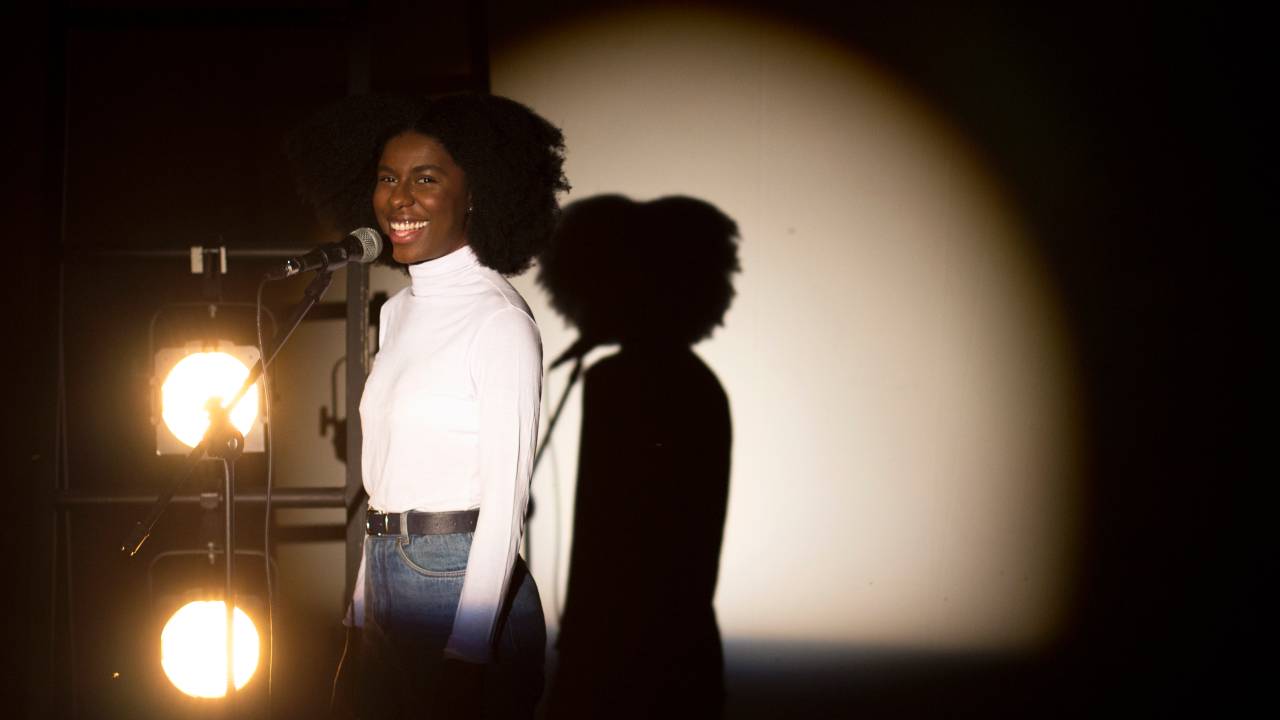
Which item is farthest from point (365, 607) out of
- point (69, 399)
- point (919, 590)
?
point (919, 590)

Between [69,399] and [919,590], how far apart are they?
3089 millimetres

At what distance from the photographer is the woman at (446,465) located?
1.64 metres

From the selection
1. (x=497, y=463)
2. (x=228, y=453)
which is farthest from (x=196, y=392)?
(x=497, y=463)

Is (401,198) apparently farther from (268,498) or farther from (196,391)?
(196,391)

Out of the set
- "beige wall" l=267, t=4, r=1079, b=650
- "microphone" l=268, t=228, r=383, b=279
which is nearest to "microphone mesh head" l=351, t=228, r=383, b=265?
"microphone" l=268, t=228, r=383, b=279

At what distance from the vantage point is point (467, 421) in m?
1.69

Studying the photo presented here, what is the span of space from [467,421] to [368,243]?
0.46m

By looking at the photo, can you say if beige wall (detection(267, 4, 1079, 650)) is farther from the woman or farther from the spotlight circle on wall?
the woman

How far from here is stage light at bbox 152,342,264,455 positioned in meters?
2.44

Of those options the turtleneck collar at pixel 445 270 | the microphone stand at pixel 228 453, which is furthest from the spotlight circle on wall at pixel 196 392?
the turtleneck collar at pixel 445 270

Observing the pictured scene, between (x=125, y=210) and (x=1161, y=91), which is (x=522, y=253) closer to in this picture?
(x=125, y=210)

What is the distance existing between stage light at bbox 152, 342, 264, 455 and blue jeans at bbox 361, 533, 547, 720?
945 millimetres

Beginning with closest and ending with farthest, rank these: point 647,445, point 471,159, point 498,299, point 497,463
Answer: point 497,463 → point 498,299 → point 471,159 → point 647,445

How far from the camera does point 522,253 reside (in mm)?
2174
